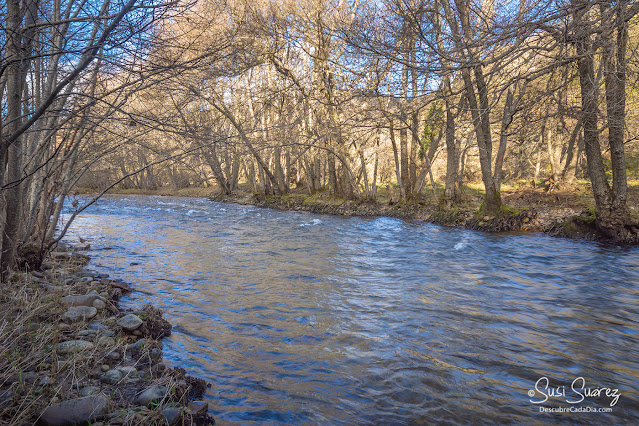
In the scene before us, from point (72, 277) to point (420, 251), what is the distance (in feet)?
25.0

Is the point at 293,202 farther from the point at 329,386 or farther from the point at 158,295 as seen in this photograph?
the point at 329,386

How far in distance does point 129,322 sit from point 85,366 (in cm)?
129

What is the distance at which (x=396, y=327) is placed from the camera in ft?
16.5

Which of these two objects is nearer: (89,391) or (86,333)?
(89,391)

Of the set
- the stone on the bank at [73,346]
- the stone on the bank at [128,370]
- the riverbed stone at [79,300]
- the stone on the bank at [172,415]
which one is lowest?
the stone on the bank at [172,415]

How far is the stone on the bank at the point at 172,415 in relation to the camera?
2.73 metres

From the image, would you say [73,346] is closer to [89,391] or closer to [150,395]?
[89,391]

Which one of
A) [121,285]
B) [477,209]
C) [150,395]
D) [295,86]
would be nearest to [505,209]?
[477,209]

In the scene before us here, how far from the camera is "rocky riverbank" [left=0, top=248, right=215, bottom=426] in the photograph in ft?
8.59

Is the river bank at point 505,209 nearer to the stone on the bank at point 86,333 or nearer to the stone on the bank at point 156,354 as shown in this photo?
the stone on the bank at point 86,333

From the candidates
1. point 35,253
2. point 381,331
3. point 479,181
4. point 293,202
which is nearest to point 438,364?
point 381,331

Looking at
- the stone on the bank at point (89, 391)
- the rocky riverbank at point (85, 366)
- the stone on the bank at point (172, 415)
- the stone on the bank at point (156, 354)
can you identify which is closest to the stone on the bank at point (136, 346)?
the rocky riverbank at point (85, 366)

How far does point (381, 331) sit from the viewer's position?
4906 mm

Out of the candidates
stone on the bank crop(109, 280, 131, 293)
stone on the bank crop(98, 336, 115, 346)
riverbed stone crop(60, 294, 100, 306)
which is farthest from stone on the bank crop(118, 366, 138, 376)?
stone on the bank crop(109, 280, 131, 293)
